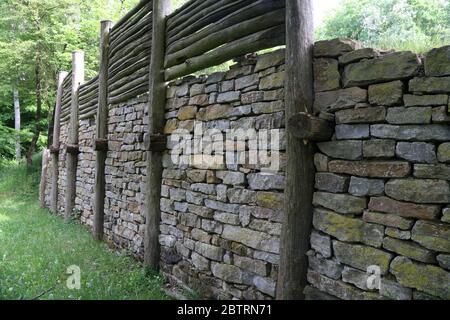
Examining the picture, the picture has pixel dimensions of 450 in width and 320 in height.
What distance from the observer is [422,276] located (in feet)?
7.49

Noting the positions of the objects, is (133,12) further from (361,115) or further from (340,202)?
(340,202)

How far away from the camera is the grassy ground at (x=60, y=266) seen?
3.99m

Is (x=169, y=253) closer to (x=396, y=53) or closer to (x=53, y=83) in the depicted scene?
(x=396, y=53)

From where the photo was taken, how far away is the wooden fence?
290cm

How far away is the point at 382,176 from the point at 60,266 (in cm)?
427

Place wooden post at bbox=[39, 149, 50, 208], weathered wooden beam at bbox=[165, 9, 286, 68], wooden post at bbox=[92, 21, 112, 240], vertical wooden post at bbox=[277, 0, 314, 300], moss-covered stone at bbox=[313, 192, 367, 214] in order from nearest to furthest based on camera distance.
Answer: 1. moss-covered stone at bbox=[313, 192, 367, 214]
2. vertical wooden post at bbox=[277, 0, 314, 300]
3. weathered wooden beam at bbox=[165, 9, 286, 68]
4. wooden post at bbox=[92, 21, 112, 240]
5. wooden post at bbox=[39, 149, 50, 208]

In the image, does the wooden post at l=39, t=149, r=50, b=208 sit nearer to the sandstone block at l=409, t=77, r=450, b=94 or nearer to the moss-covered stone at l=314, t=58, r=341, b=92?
the moss-covered stone at l=314, t=58, r=341, b=92

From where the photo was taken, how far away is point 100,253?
5.82 metres

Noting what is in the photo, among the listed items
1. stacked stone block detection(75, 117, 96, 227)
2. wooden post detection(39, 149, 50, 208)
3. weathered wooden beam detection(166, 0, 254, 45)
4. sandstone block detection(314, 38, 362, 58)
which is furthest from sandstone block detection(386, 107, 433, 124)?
wooden post detection(39, 149, 50, 208)

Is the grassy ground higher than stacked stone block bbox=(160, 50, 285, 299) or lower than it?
lower

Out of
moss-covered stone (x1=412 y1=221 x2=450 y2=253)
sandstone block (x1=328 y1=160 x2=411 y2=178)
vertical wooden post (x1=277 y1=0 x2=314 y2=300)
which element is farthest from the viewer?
vertical wooden post (x1=277 y1=0 x2=314 y2=300)

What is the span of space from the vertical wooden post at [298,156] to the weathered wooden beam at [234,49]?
0.27m

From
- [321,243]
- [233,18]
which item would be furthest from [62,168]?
Result: [321,243]
